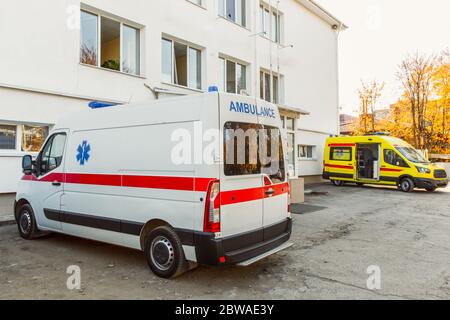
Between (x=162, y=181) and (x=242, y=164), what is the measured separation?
1119mm

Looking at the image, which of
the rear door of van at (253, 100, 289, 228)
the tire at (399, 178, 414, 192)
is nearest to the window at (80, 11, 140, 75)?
the rear door of van at (253, 100, 289, 228)

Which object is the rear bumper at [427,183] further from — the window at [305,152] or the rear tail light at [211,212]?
the rear tail light at [211,212]

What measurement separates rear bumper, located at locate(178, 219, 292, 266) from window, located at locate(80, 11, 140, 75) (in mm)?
7691

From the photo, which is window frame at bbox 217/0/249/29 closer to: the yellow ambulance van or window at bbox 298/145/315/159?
window at bbox 298/145/315/159

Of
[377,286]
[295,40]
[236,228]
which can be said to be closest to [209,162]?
[236,228]

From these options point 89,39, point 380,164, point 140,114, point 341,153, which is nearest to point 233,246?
point 140,114

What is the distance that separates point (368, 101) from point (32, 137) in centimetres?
2866

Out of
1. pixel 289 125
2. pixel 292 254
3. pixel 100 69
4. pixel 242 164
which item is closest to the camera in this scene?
pixel 242 164

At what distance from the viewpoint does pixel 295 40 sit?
60.4 feet

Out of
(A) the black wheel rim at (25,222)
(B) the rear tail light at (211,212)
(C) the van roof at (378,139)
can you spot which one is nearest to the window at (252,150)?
(B) the rear tail light at (211,212)

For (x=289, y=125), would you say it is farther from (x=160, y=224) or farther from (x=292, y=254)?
(x=160, y=224)

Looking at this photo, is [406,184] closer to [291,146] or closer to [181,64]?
[291,146]

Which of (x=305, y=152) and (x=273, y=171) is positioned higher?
(x=305, y=152)

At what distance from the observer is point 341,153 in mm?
17703
